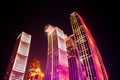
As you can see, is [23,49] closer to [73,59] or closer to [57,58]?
[57,58]

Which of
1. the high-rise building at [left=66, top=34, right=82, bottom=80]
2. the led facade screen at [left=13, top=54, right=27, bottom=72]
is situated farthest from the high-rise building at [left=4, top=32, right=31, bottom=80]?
the high-rise building at [left=66, top=34, right=82, bottom=80]

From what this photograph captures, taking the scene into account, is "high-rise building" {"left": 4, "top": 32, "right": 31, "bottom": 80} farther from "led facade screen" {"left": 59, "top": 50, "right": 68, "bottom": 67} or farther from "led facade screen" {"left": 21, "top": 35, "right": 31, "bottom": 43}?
"led facade screen" {"left": 59, "top": 50, "right": 68, "bottom": 67}

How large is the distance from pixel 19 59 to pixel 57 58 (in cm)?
1290

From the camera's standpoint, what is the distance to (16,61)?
31266 mm

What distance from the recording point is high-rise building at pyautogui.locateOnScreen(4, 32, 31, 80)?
30.0 m

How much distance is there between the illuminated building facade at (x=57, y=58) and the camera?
118ft

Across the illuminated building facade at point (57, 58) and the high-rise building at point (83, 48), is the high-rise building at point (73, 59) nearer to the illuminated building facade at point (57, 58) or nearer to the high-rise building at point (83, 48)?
the high-rise building at point (83, 48)

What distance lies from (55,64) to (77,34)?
11.7 meters

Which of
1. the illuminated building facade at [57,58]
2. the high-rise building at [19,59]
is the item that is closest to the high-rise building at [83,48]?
the illuminated building facade at [57,58]

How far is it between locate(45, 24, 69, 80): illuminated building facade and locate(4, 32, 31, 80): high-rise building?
7736mm

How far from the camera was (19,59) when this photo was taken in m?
31.5

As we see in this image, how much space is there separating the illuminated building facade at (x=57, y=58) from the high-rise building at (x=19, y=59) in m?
7.74

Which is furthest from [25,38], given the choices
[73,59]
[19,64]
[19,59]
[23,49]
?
[73,59]

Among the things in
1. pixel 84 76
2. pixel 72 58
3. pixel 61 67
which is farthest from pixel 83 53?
pixel 72 58
